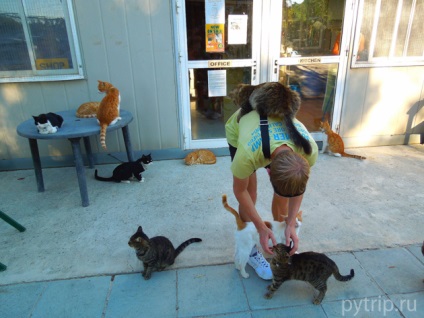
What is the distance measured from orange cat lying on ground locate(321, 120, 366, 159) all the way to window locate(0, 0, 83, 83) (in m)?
3.61

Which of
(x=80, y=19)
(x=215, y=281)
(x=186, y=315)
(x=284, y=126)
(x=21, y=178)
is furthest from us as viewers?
(x=21, y=178)

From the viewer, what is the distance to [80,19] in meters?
3.84

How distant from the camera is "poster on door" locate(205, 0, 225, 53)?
13.1ft

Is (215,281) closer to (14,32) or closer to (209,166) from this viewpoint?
(209,166)

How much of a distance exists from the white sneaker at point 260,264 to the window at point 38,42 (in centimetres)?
326

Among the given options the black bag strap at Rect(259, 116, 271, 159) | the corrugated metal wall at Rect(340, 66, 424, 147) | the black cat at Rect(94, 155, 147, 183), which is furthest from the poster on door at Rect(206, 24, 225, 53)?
the black bag strap at Rect(259, 116, 271, 159)

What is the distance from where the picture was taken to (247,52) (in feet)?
14.1

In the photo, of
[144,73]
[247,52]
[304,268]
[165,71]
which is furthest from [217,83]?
[304,268]

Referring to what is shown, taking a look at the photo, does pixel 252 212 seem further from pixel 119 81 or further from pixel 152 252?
pixel 119 81

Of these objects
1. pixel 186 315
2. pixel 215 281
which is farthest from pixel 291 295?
pixel 186 315

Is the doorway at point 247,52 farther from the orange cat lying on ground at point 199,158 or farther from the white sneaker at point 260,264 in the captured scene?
the white sneaker at point 260,264

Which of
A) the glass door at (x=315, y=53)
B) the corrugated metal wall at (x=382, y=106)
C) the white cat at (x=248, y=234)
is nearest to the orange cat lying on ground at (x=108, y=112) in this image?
the white cat at (x=248, y=234)

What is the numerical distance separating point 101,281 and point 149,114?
2.56 m

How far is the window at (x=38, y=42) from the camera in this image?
3.77m
